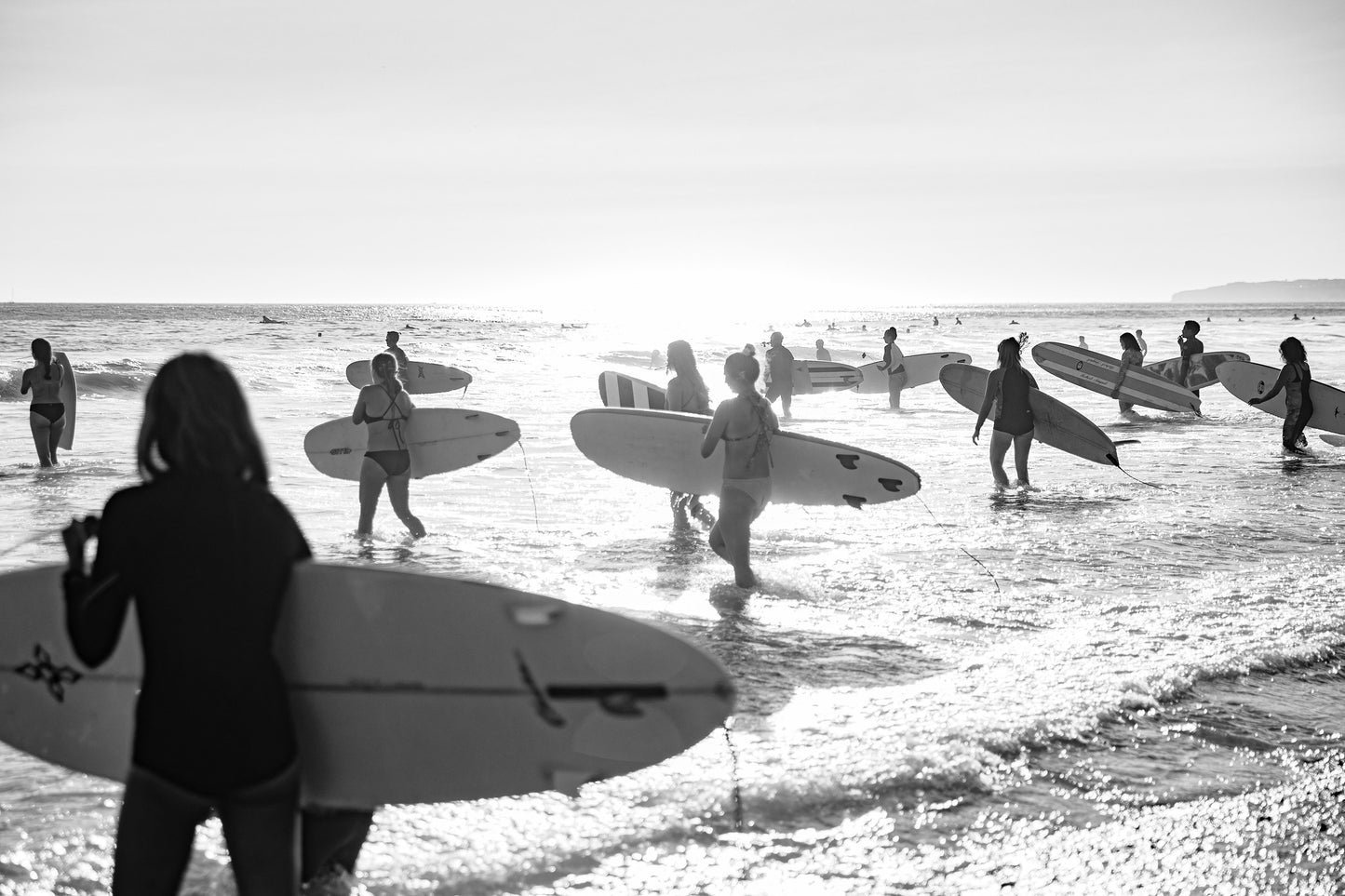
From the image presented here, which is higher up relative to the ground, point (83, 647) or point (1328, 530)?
point (83, 647)

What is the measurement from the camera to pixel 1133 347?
797 inches

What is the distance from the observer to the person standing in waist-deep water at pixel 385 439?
351 inches

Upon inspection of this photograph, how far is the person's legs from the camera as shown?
7.79 feet

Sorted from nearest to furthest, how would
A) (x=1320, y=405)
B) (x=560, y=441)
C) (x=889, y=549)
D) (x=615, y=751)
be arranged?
(x=615, y=751) < (x=889, y=549) < (x=1320, y=405) < (x=560, y=441)

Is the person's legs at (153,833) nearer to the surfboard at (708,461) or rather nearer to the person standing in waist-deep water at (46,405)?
the surfboard at (708,461)

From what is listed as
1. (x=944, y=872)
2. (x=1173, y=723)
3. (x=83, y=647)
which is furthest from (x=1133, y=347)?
(x=83, y=647)

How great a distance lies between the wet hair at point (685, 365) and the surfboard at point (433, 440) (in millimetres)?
1618

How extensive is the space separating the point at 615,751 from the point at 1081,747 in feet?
8.62

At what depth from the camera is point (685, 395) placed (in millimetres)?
10008

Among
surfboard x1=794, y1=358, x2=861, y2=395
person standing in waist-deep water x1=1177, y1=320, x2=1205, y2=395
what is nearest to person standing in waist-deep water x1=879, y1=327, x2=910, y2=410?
surfboard x1=794, y1=358, x2=861, y2=395

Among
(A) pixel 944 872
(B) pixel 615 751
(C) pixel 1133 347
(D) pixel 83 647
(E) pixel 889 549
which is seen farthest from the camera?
(C) pixel 1133 347

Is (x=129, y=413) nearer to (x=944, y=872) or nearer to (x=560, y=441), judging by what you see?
(x=560, y=441)

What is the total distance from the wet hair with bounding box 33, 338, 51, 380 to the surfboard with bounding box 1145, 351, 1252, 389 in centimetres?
1766

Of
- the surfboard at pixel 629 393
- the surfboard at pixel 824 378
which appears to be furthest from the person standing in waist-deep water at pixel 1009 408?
the surfboard at pixel 824 378
